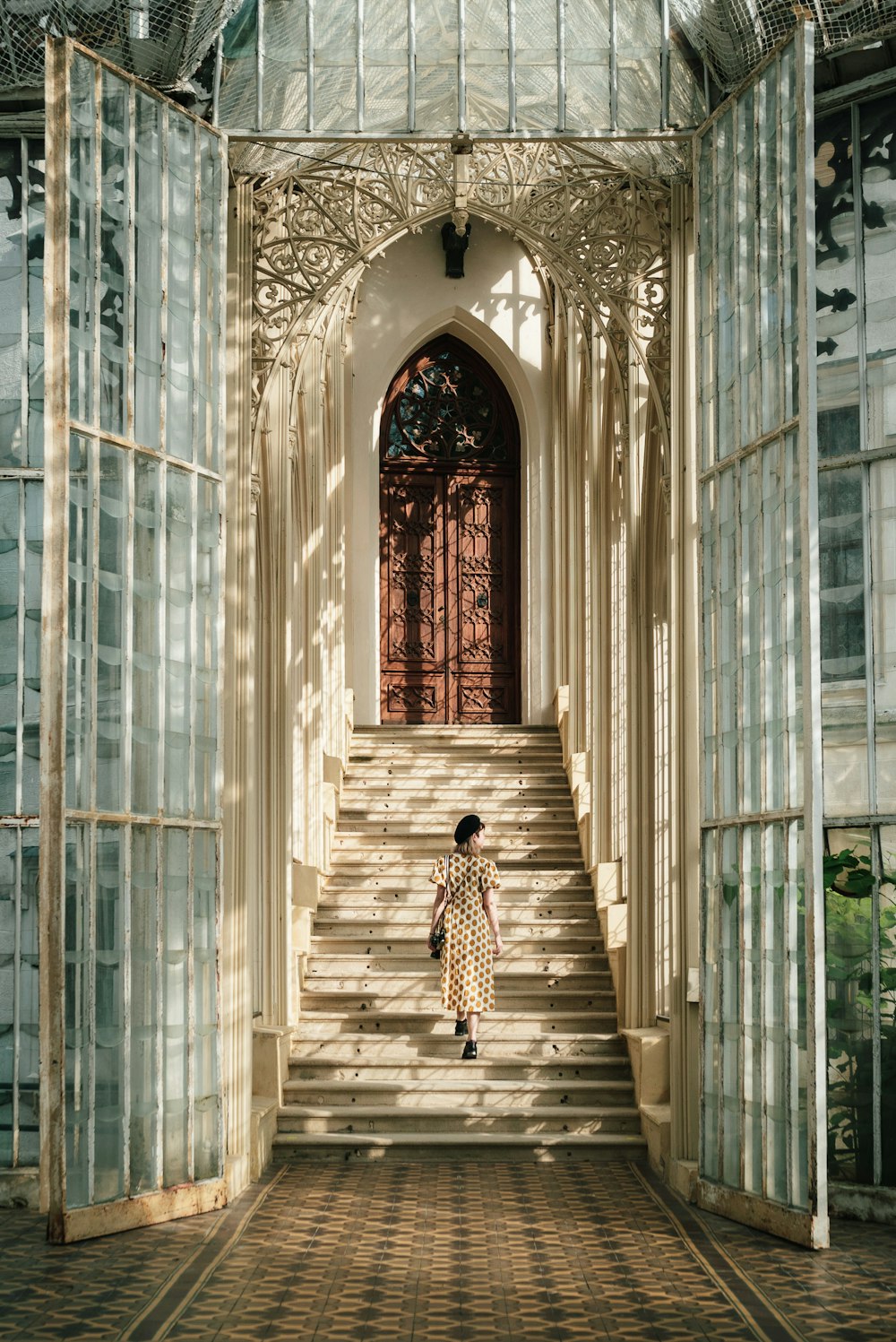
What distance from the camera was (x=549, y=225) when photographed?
24.7 feet

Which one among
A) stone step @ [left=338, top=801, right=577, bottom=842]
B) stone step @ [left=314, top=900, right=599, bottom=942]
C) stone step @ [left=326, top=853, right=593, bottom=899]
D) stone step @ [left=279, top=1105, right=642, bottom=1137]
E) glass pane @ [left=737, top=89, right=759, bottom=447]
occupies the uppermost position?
glass pane @ [left=737, top=89, right=759, bottom=447]

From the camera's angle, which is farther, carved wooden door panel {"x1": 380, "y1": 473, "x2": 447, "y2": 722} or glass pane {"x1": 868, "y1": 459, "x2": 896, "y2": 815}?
carved wooden door panel {"x1": 380, "y1": 473, "x2": 447, "y2": 722}

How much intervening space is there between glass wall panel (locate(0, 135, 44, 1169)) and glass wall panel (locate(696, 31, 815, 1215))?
280 cm

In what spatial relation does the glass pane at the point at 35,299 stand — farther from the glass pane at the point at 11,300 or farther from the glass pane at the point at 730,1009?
the glass pane at the point at 730,1009

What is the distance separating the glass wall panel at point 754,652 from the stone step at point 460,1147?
151 cm

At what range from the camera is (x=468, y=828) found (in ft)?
30.8

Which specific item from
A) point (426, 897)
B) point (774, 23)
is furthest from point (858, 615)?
point (426, 897)

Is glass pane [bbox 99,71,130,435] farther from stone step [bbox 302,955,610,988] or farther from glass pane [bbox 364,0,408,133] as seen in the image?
stone step [bbox 302,955,610,988]

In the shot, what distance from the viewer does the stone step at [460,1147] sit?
807 cm

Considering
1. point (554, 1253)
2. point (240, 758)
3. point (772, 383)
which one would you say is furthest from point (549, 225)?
A: point (554, 1253)

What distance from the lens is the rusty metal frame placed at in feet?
19.3

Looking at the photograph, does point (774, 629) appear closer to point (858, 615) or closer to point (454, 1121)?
point (858, 615)

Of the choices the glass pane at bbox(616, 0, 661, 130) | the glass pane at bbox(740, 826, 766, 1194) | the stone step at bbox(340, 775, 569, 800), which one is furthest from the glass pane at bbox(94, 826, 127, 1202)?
the stone step at bbox(340, 775, 569, 800)

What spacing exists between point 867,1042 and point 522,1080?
8.79 feet
